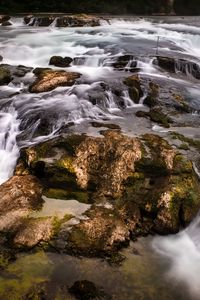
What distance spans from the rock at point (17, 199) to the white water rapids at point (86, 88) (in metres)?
0.92

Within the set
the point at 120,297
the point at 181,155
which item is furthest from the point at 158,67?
the point at 120,297

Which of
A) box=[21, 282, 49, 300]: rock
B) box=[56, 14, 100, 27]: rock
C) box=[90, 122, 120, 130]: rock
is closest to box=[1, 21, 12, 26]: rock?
box=[56, 14, 100, 27]: rock

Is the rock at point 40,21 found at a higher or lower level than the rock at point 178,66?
higher

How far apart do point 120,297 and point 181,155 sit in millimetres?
3967

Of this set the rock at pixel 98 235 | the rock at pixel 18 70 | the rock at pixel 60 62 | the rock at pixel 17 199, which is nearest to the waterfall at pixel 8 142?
the rock at pixel 17 199

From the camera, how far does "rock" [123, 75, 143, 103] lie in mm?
13047

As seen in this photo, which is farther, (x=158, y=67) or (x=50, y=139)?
(x=158, y=67)

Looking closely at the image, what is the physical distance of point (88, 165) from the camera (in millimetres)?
8688

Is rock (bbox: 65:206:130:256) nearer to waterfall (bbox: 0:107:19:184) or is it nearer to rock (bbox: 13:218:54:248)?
rock (bbox: 13:218:54:248)

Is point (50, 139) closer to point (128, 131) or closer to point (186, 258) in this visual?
point (128, 131)

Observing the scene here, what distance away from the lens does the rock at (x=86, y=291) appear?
237 inches

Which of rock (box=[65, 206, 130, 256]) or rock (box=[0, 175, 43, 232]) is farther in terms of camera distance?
rock (box=[0, 175, 43, 232])

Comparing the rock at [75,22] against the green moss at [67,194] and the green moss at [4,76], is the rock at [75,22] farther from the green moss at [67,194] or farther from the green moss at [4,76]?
the green moss at [67,194]

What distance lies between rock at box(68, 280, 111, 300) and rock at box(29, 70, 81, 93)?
7900 mm
